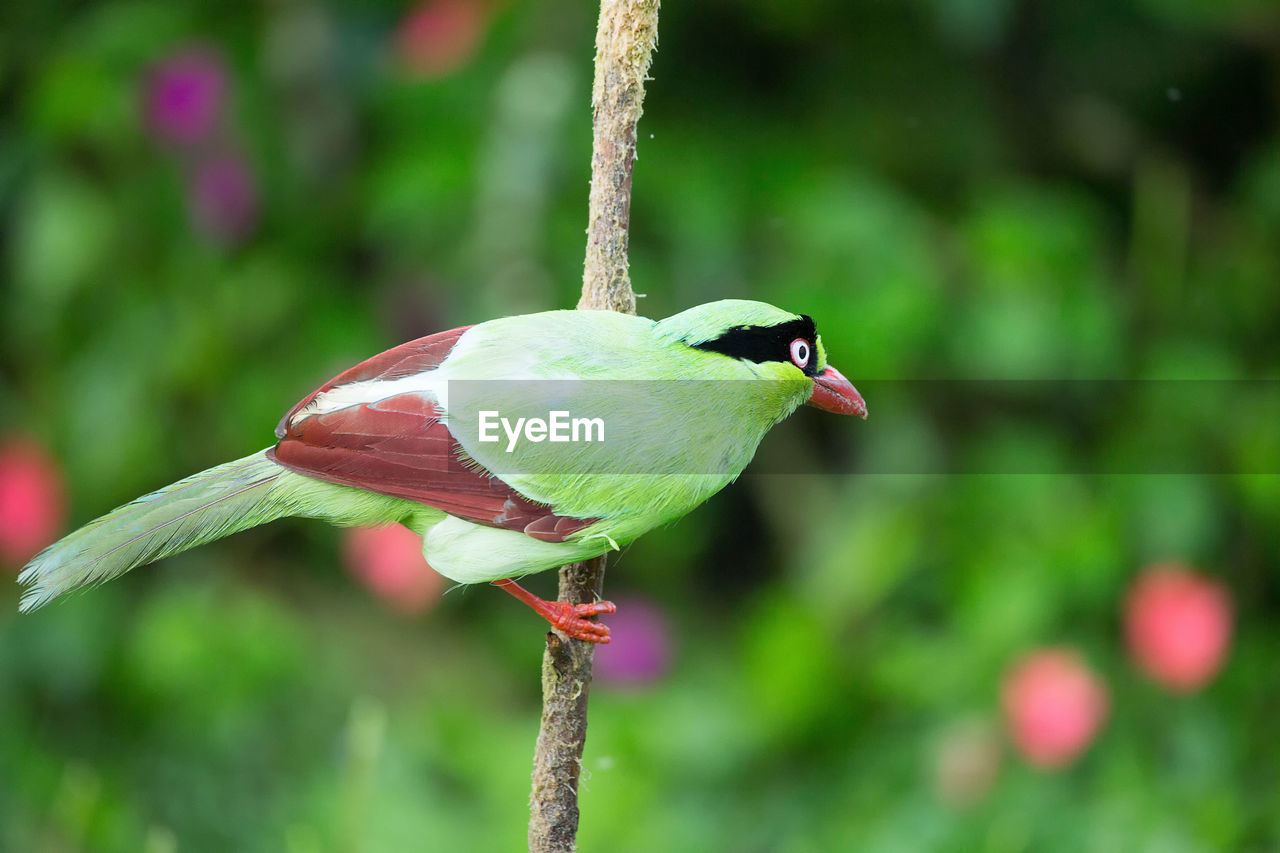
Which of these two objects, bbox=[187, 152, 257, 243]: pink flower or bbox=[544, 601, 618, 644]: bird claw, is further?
bbox=[187, 152, 257, 243]: pink flower

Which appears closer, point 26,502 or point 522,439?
point 522,439

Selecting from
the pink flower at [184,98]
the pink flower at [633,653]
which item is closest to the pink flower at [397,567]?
the pink flower at [633,653]

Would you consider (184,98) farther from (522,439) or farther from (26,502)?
(522,439)

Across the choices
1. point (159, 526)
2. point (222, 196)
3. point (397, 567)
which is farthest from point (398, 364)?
point (222, 196)

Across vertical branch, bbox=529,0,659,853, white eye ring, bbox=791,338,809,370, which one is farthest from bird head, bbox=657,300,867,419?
vertical branch, bbox=529,0,659,853

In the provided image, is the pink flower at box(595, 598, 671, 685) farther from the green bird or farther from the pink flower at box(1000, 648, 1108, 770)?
the green bird

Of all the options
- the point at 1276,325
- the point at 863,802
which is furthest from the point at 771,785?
the point at 1276,325

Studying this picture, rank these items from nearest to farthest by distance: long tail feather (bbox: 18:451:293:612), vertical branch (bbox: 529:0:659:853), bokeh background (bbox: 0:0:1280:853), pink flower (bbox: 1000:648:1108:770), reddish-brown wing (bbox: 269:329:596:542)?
long tail feather (bbox: 18:451:293:612)
reddish-brown wing (bbox: 269:329:596:542)
vertical branch (bbox: 529:0:659:853)
pink flower (bbox: 1000:648:1108:770)
bokeh background (bbox: 0:0:1280:853)
